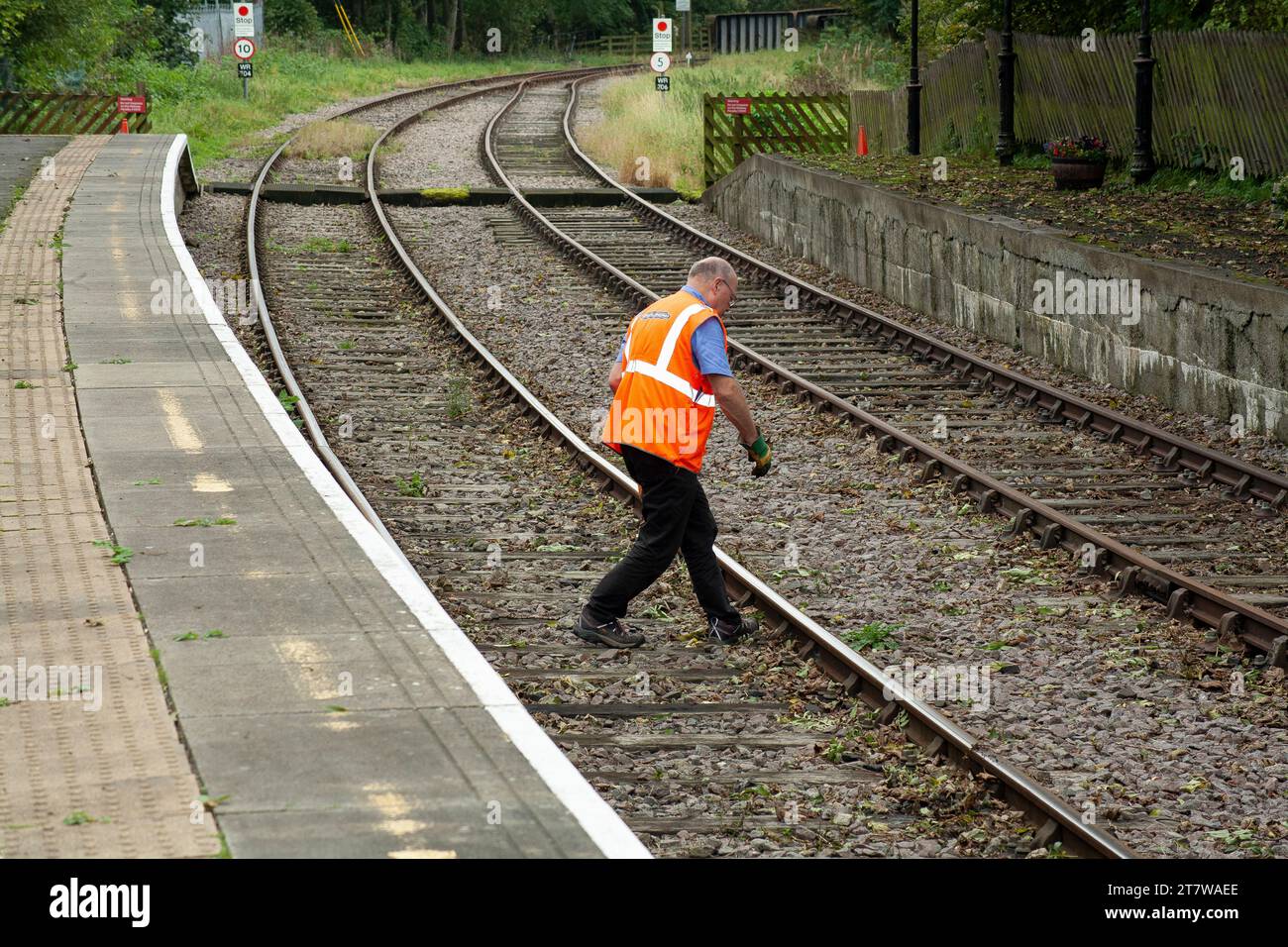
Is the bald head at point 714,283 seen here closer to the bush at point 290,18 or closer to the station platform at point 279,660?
the station platform at point 279,660

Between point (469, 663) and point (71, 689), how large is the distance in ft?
5.22

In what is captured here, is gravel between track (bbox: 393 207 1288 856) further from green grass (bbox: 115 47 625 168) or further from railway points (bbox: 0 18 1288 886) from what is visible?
green grass (bbox: 115 47 625 168)

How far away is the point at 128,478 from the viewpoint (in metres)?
9.76

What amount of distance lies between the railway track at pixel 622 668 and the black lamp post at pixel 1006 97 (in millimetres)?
11169

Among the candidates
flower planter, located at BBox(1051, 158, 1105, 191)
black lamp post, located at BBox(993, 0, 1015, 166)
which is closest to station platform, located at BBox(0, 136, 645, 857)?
flower planter, located at BBox(1051, 158, 1105, 191)

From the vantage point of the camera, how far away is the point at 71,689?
6.35m

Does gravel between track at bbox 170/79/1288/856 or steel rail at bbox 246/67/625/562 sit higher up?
steel rail at bbox 246/67/625/562

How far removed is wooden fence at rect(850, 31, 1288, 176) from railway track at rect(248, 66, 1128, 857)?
9665 mm

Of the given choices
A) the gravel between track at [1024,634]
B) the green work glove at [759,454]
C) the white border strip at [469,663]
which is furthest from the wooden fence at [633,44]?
the green work glove at [759,454]

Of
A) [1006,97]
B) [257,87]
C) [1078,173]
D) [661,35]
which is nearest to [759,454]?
[1078,173]

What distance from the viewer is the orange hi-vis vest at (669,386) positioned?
8.09 metres

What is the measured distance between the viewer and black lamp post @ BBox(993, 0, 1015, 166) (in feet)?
75.5

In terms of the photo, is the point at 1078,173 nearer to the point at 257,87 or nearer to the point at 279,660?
the point at 279,660
